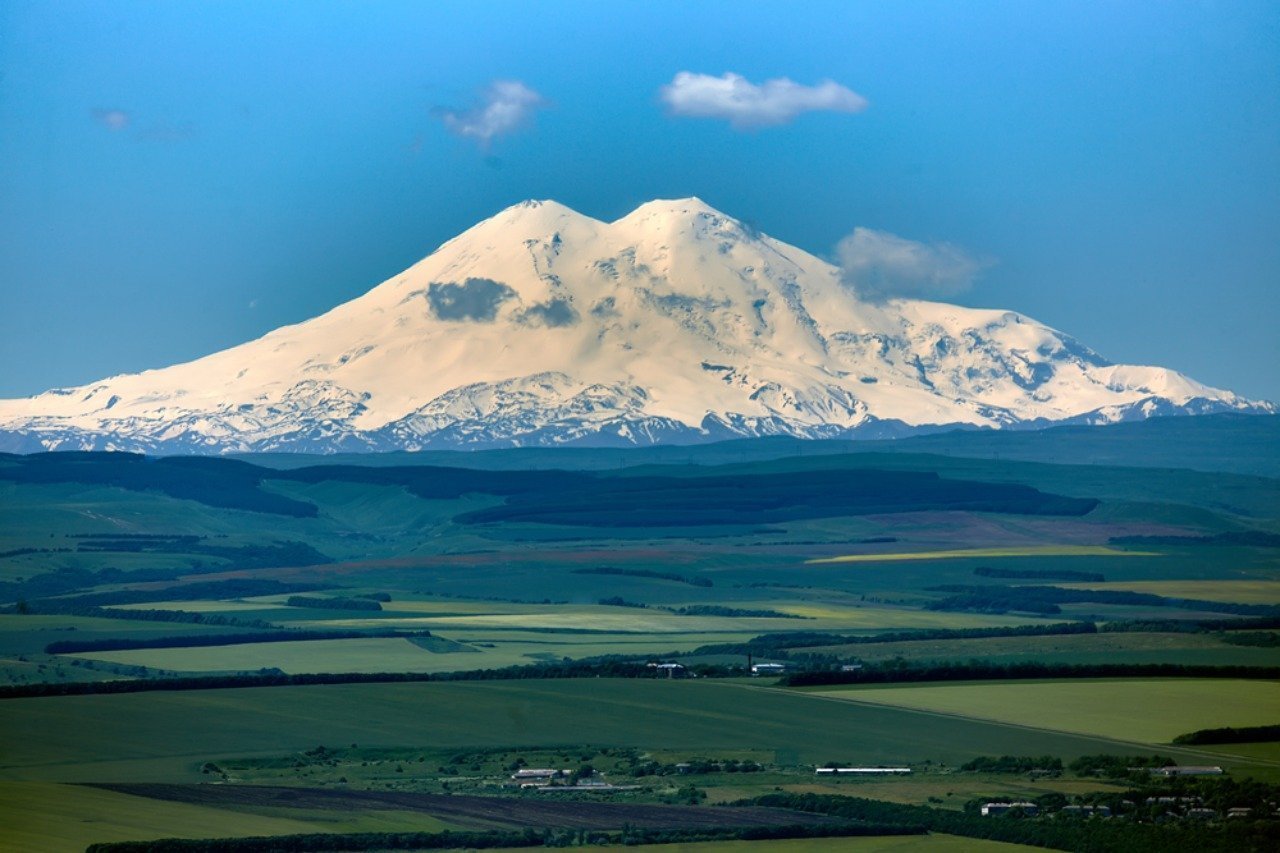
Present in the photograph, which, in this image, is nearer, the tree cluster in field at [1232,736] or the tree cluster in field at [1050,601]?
the tree cluster in field at [1232,736]

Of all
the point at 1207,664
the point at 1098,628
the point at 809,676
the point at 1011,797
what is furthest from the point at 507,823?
the point at 1098,628

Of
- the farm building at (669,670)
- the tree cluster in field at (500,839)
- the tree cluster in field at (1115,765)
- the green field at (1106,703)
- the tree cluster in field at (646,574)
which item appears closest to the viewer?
the tree cluster in field at (500,839)

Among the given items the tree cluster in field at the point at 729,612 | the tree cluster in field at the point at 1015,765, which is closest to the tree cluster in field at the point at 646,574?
the tree cluster in field at the point at 729,612

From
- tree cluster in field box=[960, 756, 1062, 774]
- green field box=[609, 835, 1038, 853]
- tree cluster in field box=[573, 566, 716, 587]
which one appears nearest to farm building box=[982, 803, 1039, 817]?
green field box=[609, 835, 1038, 853]

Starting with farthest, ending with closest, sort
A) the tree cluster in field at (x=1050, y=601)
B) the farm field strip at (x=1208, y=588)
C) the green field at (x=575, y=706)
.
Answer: the farm field strip at (x=1208, y=588)
the tree cluster in field at (x=1050, y=601)
the green field at (x=575, y=706)

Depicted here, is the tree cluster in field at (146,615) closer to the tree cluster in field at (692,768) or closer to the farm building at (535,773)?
the farm building at (535,773)

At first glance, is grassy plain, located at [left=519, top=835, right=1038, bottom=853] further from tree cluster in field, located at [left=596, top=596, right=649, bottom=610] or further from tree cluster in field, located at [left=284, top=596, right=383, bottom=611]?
tree cluster in field, located at [left=596, top=596, right=649, bottom=610]
